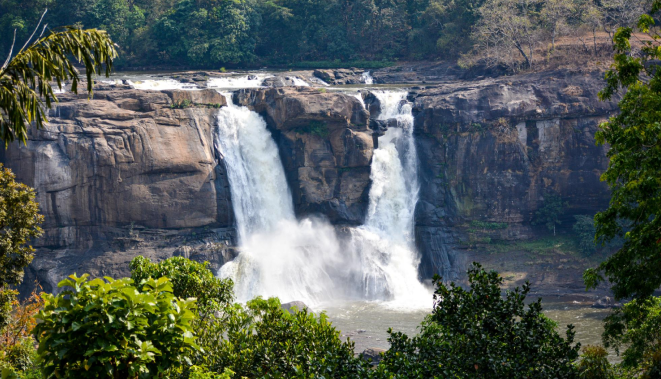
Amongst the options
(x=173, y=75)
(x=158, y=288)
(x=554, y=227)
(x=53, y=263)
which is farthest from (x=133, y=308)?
(x=173, y=75)

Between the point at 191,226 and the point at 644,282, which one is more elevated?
the point at 644,282

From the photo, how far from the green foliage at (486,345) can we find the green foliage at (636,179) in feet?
9.35

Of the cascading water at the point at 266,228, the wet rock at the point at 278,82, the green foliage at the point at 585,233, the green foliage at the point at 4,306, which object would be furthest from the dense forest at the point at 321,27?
the green foliage at the point at 4,306

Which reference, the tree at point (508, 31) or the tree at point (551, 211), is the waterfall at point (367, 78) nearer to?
the tree at point (508, 31)

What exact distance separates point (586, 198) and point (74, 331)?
119ft

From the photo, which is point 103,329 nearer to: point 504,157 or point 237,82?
point 504,157

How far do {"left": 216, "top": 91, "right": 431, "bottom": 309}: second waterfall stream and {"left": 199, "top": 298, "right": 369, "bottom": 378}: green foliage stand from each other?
75.8 ft

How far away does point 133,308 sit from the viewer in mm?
7531

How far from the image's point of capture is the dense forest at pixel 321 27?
4512 centimetres

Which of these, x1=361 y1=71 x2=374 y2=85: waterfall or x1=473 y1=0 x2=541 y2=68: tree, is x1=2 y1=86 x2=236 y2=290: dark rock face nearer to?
x1=361 y1=71 x2=374 y2=85: waterfall

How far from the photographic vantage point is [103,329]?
7.40 meters

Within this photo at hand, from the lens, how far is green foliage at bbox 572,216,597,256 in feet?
123

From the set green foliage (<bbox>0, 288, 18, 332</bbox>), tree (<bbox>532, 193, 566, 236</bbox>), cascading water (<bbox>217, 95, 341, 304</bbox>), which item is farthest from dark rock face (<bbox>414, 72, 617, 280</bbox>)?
green foliage (<bbox>0, 288, 18, 332</bbox>)

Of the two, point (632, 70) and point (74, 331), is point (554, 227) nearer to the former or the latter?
point (632, 70)
